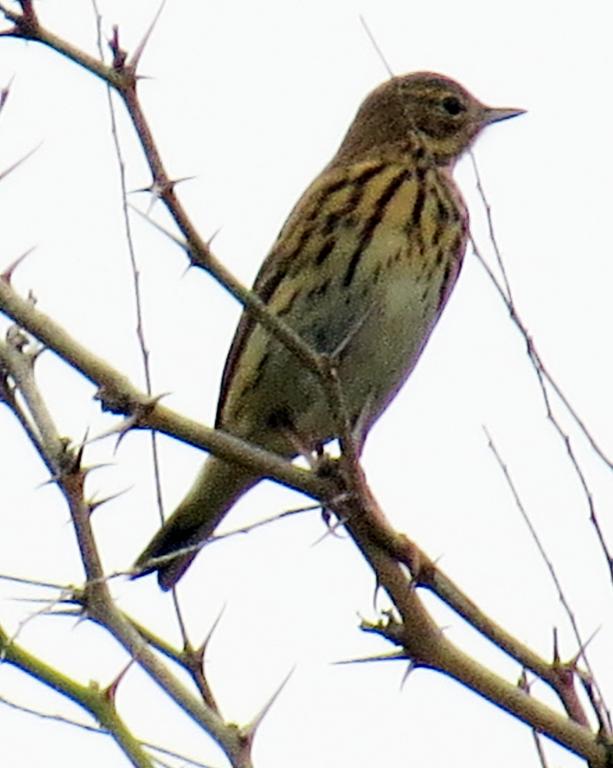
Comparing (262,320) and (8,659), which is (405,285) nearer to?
(262,320)

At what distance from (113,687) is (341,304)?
3.48m

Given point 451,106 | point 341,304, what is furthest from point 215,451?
point 451,106

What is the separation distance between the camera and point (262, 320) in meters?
3.38

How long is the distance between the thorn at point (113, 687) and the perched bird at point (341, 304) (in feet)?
9.47

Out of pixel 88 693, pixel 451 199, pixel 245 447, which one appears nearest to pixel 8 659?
pixel 88 693

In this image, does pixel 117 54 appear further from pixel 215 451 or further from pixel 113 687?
pixel 113 687

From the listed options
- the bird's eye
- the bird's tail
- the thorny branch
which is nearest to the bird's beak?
the bird's eye

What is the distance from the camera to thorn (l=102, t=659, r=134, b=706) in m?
3.23

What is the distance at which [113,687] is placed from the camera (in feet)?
10.7

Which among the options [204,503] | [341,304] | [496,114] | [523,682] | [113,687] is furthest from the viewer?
[496,114]

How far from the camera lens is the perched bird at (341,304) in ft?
21.7

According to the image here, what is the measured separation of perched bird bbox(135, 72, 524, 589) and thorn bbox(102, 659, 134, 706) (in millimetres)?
2886

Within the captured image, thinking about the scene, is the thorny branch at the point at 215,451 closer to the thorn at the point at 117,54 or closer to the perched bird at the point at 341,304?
the thorn at the point at 117,54

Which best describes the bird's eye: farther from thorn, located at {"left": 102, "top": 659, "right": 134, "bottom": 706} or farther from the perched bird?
thorn, located at {"left": 102, "top": 659, "right": 134, "bottom": 706}
